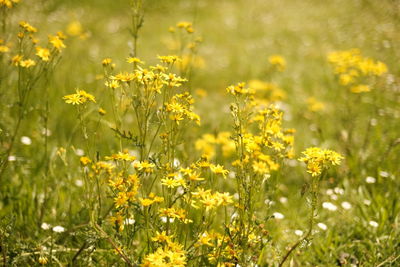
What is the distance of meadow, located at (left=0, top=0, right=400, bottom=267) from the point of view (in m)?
1.57

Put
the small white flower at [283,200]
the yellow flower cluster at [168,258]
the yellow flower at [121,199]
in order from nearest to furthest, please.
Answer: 1. the yellow flower cluster at [168,258]
2. the yellow flower at [121,199]
3. the small white flower at [283,200]

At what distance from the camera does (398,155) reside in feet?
9.73

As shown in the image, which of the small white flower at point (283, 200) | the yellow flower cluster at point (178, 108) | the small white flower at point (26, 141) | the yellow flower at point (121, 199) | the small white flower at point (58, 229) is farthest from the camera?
the small white flower at point (26, 141)

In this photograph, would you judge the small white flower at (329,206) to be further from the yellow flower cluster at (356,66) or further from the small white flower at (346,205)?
the yellow flower cluster at (356,66)

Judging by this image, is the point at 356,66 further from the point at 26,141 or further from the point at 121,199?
the point at 26,141

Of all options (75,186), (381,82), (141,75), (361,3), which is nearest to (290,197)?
(75,186)

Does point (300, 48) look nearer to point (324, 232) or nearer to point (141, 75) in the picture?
point (324, 232)

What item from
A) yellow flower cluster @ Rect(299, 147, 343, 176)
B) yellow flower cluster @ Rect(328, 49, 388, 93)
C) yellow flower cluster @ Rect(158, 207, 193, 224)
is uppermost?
yellow flower cluster @ Rect(328, 49, 388, 93)

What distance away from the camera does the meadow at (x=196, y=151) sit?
1.57m

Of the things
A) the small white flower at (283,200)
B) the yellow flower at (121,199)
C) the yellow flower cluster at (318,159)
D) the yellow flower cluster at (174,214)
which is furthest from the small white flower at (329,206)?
the yellow flower at (121,199)

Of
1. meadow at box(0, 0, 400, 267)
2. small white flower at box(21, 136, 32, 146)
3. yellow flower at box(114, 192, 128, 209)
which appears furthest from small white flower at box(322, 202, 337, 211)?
small white flower at box(21, 136, 32, 146)

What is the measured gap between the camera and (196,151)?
279 centimetres

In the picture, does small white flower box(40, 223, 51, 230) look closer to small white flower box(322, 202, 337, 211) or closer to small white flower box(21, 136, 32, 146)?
small white flower box(21, 136, 32, 146)

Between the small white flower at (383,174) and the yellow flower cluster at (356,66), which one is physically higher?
the yellow flower cluster at (356,66)
